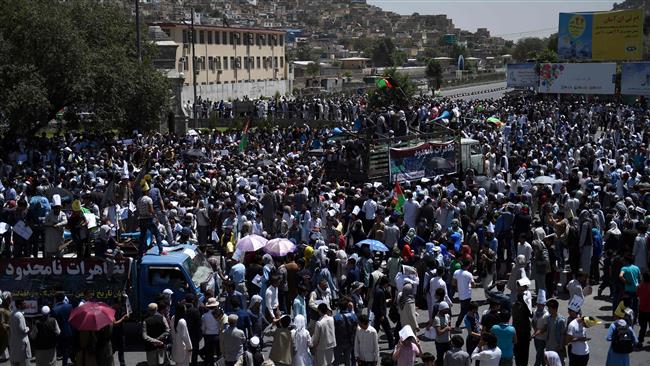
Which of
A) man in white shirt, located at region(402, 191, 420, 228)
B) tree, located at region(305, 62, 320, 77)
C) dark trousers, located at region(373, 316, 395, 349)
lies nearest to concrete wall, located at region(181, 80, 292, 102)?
Result: man in white shirt, located at region(402, 191, 420, 228)

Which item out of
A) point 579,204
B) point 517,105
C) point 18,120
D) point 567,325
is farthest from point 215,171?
point 517,105

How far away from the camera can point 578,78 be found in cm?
5578

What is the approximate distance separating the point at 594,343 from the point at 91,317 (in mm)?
7606

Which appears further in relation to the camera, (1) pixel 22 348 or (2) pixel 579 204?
(2) pixel 579 204

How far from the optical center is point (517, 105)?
45031 mm

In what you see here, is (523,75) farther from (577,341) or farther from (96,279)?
(577,341)

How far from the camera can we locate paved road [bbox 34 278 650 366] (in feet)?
39.5

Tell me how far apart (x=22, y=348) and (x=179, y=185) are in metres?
10.3

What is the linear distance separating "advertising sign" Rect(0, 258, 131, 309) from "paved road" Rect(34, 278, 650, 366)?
3.57 ft

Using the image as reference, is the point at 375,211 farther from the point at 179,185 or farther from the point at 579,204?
the point at 179,185

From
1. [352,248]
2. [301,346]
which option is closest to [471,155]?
[352,248]

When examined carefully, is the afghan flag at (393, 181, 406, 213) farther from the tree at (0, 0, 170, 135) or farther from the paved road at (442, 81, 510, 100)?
the paved road at (442, 81, 510, 100)

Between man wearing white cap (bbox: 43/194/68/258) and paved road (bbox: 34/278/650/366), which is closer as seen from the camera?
paved road (bbox: 34/278/650/366)

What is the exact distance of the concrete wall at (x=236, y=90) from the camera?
2310 inches
